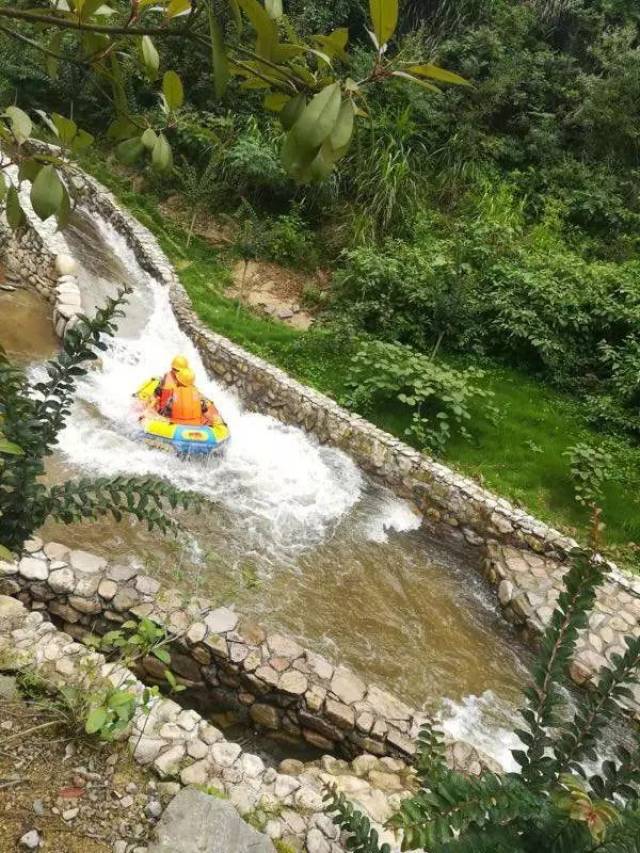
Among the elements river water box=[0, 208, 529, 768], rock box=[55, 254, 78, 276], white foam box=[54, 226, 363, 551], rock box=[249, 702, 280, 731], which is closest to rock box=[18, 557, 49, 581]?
river water box=[0, 208, 529, 768]

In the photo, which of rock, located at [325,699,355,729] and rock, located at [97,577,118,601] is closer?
rock, located at [325,699,355,729]

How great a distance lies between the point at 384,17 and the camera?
35.3 inches

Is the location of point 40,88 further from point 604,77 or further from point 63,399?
point 63,399

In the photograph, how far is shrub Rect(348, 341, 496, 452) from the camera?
7.84 meters

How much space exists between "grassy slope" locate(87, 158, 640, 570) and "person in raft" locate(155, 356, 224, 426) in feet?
6.64

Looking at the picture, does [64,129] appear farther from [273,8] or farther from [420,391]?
[420,391]

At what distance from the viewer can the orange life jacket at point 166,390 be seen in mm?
7172

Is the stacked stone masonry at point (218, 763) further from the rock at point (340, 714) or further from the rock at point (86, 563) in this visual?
the rock at point (86, 563)

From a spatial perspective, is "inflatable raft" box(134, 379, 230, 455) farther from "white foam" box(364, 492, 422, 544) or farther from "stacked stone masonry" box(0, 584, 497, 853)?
"stacked stone masonry" box(0, 584, 497, 853)

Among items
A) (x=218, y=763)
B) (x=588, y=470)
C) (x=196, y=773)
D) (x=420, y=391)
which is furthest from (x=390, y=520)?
(x=196, y=773)

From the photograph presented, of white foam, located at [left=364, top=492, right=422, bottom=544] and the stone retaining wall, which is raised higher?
the stone retaining wall

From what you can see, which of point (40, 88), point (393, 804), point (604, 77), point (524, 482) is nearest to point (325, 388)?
point (524, 482)

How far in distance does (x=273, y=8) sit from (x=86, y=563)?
4.37 meters

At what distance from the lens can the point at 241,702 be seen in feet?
14.3
